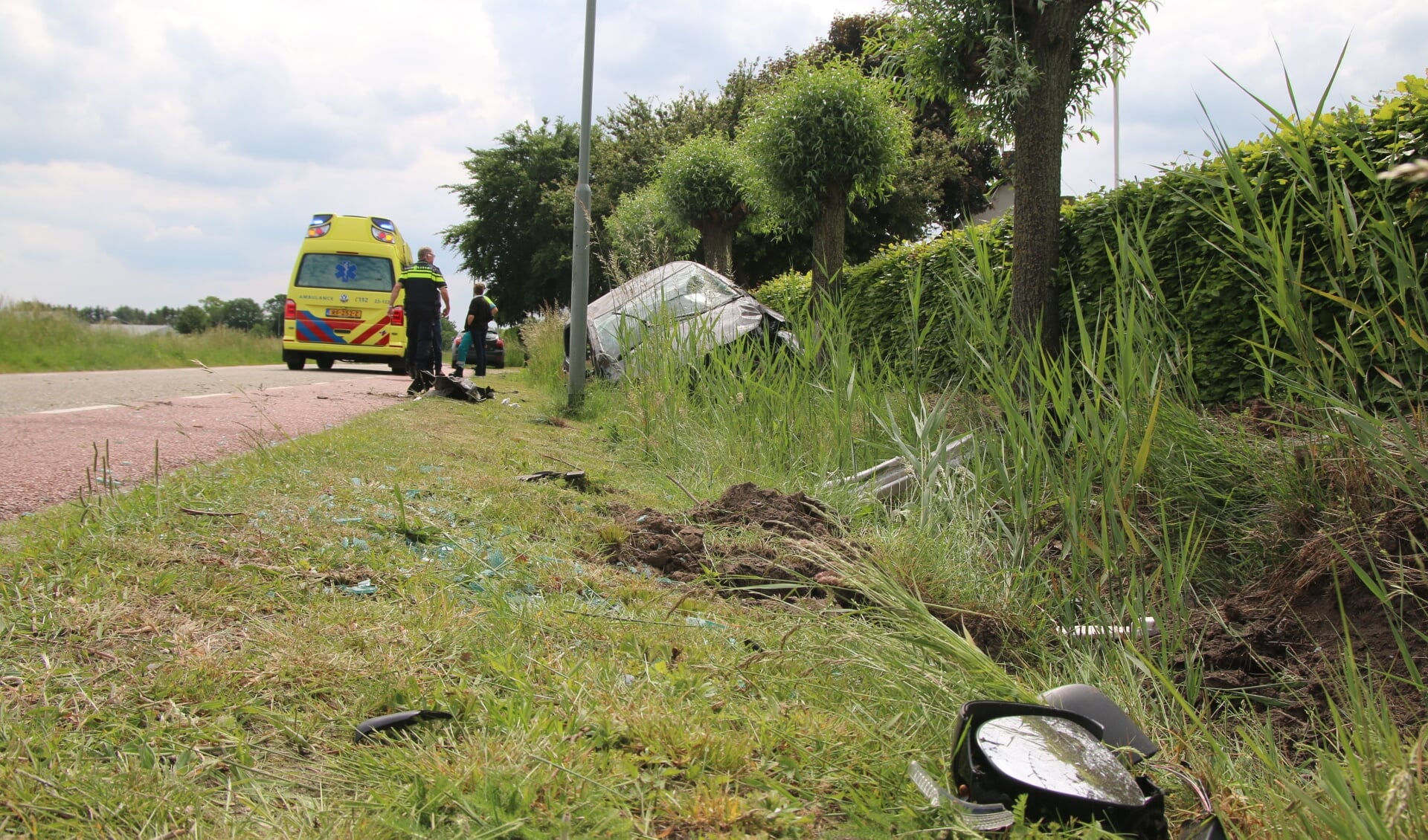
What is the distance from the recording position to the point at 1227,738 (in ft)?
6.59

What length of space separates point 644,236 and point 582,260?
6.78 ft

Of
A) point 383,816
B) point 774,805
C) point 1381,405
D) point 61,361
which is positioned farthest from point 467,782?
point 61,361

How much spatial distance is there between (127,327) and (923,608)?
2248cm

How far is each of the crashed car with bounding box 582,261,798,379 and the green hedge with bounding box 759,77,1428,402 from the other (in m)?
1.14

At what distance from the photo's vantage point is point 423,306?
36.9ft

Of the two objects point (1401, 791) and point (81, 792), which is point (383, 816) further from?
point (1401, 791)

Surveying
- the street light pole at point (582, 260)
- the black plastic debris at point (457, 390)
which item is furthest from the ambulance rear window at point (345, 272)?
the street light pole at point (582, 260)

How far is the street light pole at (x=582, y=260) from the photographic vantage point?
9.54m

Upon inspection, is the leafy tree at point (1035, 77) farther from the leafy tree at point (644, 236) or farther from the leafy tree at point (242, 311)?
the leafy tree at point (242, 311)

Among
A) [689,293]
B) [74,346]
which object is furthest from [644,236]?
[74,346]

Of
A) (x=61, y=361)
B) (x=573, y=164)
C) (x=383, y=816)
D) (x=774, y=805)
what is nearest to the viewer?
(x=383, y=816)

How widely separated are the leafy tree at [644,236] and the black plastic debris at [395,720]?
5975 millimetres

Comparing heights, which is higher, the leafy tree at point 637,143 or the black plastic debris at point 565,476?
the leafy tree at point 637,143

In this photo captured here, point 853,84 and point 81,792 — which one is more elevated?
point 853,84
